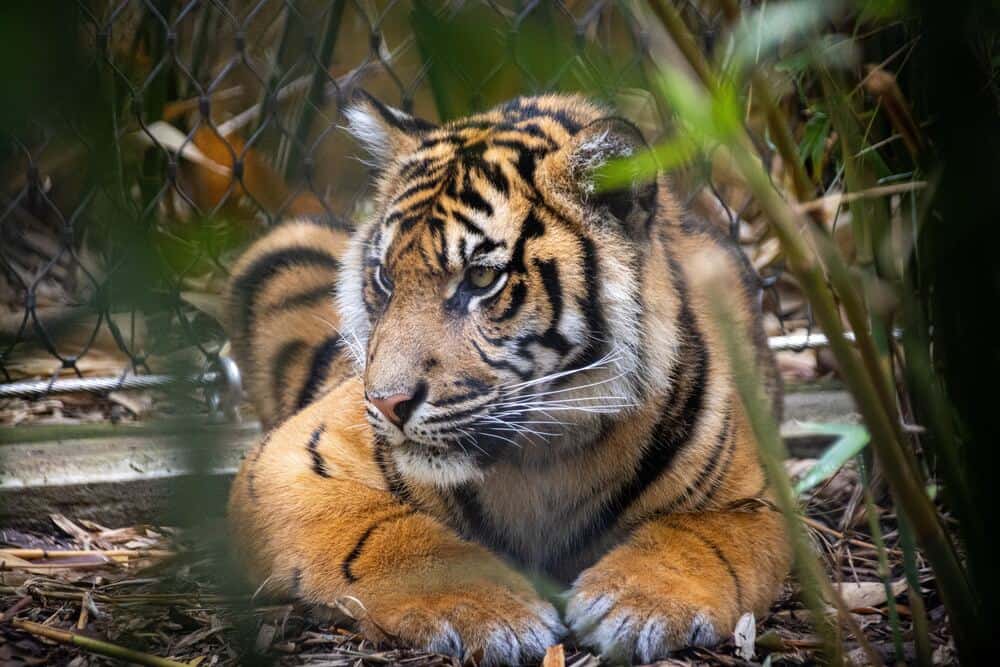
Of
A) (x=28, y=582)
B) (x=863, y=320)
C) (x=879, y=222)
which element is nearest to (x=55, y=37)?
(x=863, y=320)

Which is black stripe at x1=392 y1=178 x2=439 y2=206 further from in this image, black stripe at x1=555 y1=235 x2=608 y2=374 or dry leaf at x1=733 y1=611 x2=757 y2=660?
dry leaf at x1=733 y1=611 x2=757 y2=660

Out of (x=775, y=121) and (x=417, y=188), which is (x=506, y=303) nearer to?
(x=417, y=188)

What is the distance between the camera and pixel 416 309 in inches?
92.0

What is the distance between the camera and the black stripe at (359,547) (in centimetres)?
239

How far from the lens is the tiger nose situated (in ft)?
7.26

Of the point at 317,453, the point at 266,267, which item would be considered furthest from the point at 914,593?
the point at 266,267

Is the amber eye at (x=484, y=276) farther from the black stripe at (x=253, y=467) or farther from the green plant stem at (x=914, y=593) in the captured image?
the green plant stem at (x=914, y=593)

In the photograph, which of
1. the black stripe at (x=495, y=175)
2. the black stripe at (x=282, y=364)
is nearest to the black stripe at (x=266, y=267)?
the black stripe at (x=282, y=364)

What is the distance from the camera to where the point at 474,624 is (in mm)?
2160

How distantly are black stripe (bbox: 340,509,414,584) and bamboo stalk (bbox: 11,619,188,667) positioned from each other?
0.48 meters

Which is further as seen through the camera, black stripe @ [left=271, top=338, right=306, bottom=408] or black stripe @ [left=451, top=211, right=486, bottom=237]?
black stripe @ [left=271, top=338, right=306, bottom=408]

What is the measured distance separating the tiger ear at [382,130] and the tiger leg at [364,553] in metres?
0.63

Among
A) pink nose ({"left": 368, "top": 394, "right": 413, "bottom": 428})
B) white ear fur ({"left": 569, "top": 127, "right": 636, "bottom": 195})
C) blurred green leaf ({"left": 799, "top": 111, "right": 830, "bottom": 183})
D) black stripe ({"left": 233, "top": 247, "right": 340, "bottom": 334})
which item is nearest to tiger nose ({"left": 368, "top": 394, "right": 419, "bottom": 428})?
pink nose ({"left": 368, "top": 394, "right": 413, "bottom": 428})

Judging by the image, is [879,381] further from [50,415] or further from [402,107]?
[50,415]
